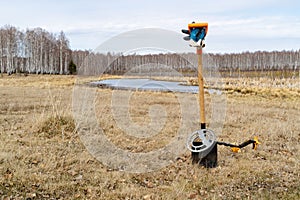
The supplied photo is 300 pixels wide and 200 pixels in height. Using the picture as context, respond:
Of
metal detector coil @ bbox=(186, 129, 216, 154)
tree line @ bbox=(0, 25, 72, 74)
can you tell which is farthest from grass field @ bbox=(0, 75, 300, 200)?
tree line @ bbox=(0, 25, 72, 74)

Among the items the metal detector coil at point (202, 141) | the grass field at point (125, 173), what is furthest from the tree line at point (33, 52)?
the metal detector coil at point (202, 141)

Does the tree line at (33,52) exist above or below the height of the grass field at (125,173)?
above

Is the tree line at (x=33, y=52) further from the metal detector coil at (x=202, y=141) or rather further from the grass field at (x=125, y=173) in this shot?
the metal detector coil at (x=202, y=141)

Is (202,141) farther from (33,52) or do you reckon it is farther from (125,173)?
(33,52)

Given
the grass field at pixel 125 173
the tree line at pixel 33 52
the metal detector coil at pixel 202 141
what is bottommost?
the grass field at pixel 125 173

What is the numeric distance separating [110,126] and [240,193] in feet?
15.4

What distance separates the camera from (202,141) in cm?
534

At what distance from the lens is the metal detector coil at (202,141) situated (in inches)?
209

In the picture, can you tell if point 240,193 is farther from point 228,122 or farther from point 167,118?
point 167,118

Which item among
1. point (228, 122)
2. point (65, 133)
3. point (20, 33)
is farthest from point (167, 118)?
point (20, 33)

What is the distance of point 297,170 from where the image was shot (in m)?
5.57

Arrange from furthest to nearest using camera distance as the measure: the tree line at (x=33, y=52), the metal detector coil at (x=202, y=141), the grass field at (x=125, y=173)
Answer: the tree line at (x=33, y=52) → the metal detector coil at (x=202, y=141) → the grass field at (x=125, y=173)

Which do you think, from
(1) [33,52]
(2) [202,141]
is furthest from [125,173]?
(1) [33,52]

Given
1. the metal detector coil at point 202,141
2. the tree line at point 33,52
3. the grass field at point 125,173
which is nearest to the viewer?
the grass field at point 125,173
